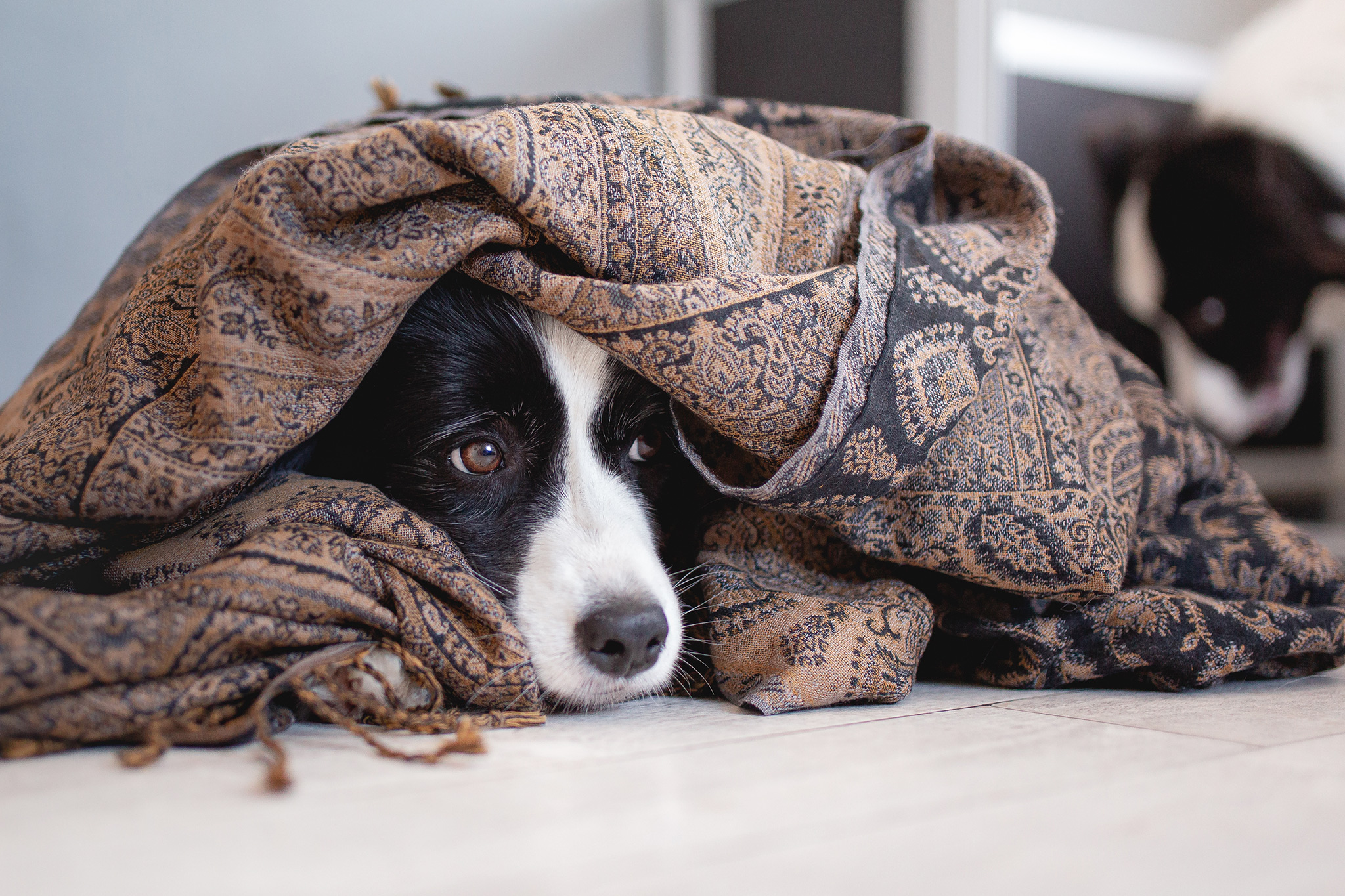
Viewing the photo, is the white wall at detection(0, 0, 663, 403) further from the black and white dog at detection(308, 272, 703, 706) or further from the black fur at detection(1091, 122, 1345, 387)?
the black fur at detection(1091, 122, 1345, 387)

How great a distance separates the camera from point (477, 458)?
1.21 metres

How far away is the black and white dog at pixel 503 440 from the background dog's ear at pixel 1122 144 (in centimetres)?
223

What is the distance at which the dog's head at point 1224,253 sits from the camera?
2797 millimetres

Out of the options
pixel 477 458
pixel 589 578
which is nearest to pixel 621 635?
pixel 589 578

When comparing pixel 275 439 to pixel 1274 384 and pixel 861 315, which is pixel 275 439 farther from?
pixel 1274 384

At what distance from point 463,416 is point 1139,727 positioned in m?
0.77

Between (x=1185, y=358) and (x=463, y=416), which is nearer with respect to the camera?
(x=463, y=416)

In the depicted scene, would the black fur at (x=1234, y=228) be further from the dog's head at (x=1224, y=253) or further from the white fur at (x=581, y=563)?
the white fur at (x=581, y=563)

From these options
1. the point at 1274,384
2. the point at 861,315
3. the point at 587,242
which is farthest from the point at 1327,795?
the point at 1274,384

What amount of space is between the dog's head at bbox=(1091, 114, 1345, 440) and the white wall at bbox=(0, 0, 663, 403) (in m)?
1.97

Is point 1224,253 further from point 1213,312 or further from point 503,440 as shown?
point 503,440

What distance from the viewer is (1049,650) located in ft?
3.94

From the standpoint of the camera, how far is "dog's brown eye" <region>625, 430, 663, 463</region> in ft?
4.36

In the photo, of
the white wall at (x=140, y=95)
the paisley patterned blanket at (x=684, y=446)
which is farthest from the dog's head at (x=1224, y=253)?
the white wall at (x=140, y=95)
